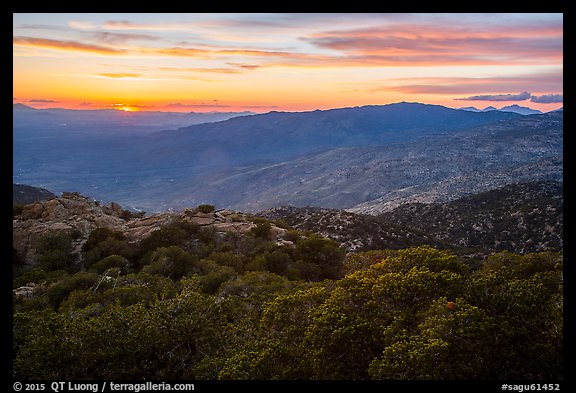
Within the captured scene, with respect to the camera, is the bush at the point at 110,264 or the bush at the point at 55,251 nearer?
the bush at the point at 110,264

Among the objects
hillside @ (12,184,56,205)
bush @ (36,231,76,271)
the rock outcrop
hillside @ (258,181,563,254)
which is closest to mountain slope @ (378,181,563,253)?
hillside @ (258,181,563,254)

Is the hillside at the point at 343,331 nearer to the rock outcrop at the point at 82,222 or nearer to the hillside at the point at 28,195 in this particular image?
the rock outcrop at the point at 82,222

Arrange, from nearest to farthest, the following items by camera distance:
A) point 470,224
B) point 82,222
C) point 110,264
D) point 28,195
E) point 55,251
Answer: point 110,264 < point 55,251 < point 82,222 < point 470,224 < point 28,195

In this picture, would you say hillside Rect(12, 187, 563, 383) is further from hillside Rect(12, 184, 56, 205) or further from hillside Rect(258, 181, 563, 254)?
hillside Rect(12, 184, 56, 205)

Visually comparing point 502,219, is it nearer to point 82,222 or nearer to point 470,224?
point 470,224

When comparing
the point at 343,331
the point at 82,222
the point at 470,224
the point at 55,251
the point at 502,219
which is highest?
the point at 343,331

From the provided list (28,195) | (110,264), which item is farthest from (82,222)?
(28,195)

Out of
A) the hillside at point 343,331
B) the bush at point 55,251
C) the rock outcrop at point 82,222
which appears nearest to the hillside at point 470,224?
the rock outcrop at point 82,222

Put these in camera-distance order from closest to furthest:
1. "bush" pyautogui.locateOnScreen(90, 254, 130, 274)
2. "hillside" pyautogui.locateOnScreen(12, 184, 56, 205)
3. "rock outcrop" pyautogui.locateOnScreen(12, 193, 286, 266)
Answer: "bush" pyautogui.locateOnScreen(90, 254, 130, 274) → "rock outcrop" pyautogui.locateOnScreen(12, 193, 286, 266) → "hillside" pyautogui.locateOnScreen(12, 184, 56, 205)

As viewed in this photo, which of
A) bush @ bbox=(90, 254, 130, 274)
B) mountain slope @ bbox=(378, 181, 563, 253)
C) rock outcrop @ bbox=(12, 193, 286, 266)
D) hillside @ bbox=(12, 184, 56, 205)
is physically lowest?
mountain slope @ bbox=(378, 181, 563, 253)
